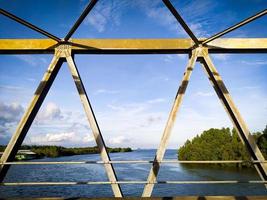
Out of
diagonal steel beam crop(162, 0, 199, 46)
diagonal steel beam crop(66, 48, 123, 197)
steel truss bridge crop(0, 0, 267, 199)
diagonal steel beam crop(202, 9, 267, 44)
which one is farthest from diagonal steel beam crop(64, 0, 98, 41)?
diagonal steel beam crop(202, 9, 267, 44)

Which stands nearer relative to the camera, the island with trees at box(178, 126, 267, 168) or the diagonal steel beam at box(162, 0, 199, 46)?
the diagonal steel beam at box(162, 0, 199, 46)

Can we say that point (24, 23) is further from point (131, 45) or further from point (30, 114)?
point (131, 45)

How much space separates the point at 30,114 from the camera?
166 inches

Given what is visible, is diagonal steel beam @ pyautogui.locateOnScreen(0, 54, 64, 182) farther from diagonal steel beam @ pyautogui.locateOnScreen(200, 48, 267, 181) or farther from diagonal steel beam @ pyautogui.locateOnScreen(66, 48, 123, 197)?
diagonal steel beam @ pyautogui.locateOnScreen(200, 48, 267, 181)

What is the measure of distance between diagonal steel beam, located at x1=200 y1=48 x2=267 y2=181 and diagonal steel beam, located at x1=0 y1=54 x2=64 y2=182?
2.56 meters

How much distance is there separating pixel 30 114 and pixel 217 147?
2817 inches

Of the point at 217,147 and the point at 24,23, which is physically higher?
the point at 217,147

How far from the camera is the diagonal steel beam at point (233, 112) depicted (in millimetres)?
4092

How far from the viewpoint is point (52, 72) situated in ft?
14.4

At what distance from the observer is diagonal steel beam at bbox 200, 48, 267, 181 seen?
4.09 metres

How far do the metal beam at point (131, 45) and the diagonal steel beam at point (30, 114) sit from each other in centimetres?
37

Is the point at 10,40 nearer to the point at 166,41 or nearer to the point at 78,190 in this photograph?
the point at 166,41

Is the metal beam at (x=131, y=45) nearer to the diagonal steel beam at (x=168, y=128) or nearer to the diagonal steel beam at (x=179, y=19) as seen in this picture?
the diagonal steel beam at (x=179, y=19)

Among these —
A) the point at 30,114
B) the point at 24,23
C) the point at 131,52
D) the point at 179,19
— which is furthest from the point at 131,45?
the point at 30,114
